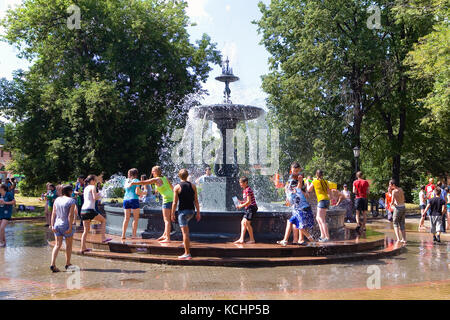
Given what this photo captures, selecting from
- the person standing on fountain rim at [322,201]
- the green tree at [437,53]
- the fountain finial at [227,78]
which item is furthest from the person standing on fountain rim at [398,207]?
the green tree at [437,53]

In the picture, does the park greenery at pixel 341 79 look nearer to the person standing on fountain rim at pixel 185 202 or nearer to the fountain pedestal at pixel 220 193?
the fountain pedestal at pixel 220 193

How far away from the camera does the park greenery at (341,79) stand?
27172mm

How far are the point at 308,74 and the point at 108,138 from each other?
13272mm

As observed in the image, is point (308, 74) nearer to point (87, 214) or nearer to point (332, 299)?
point (87, 214)

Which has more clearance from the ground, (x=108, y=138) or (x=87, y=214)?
(x=108, y=138)

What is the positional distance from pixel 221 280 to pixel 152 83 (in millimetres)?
23120

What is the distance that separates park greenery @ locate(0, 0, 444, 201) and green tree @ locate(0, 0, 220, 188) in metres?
0.07

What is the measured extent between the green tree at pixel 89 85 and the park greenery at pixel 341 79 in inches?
276

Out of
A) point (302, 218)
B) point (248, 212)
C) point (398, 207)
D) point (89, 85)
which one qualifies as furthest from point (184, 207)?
point (89, 85)

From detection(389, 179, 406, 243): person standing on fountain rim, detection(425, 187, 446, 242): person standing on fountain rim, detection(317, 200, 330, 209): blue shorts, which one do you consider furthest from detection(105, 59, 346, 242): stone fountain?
detection(425, 187, 446, 242): person standing on fountain rim

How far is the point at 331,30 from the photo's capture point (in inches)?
1099
